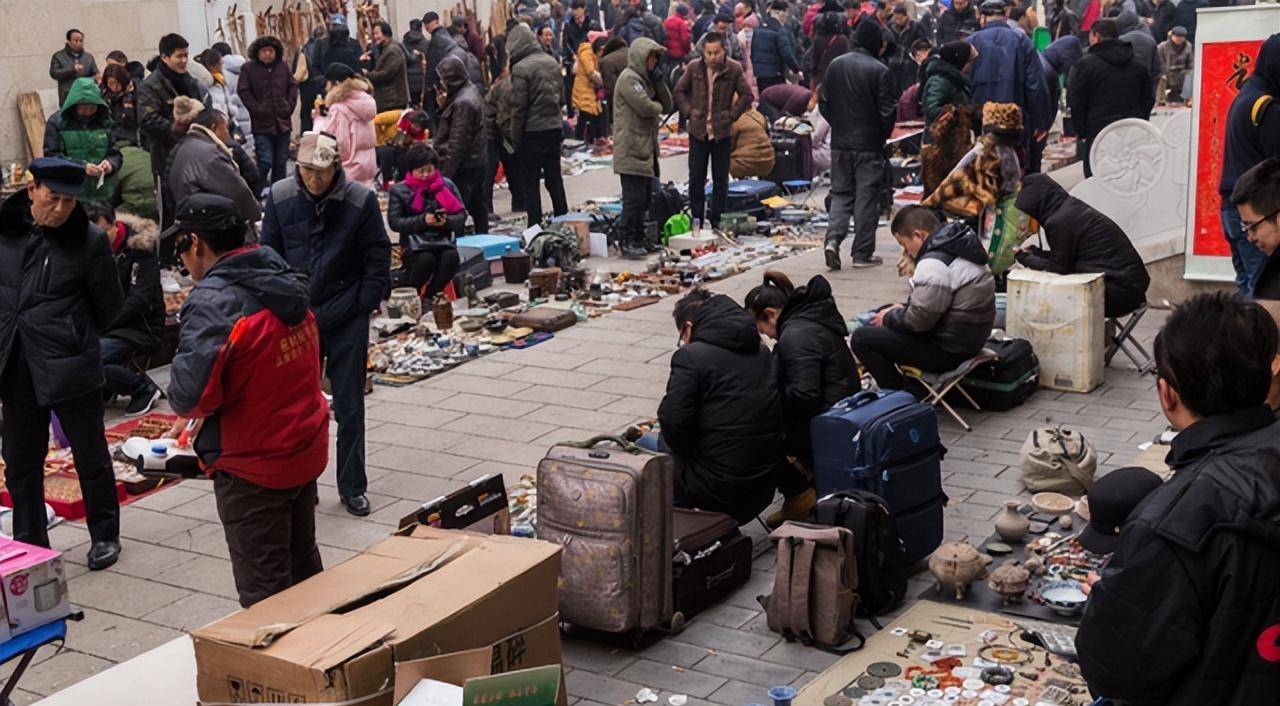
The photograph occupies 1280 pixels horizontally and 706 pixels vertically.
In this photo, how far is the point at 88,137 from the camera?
36.9 ft

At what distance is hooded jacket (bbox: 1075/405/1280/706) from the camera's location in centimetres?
318

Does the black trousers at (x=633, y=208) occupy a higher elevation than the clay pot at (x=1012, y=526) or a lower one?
higher

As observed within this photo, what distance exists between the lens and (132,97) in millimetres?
13461

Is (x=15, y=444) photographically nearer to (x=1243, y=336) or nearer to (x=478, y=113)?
(x=1243, y=336)

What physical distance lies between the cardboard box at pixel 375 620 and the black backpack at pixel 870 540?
5.65 feet

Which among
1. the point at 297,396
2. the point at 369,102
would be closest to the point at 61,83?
the point at 369,102

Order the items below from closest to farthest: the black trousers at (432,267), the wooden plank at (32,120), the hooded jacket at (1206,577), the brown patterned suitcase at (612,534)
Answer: the hooded jacket at (1206,577) → the brown patterned suitcase at (612,534) → the black trousers at (432,267) → the wooden plank at (32,120)

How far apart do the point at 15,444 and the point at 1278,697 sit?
5519 mm

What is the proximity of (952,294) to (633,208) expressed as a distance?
5834mm

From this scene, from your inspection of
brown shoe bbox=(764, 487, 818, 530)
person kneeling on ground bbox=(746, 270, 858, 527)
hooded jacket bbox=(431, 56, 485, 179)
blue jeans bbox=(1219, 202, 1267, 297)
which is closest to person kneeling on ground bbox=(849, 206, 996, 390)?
person kneeling on ground bbox=(746, 270, 858, 527)

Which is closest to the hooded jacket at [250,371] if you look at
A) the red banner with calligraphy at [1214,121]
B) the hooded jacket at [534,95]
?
the red banner with calligraphy at [1214,121]

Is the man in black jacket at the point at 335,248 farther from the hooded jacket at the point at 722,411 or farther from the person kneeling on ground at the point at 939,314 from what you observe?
the person kneeling on ground at the point at 939,314

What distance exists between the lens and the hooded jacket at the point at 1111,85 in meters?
14.0

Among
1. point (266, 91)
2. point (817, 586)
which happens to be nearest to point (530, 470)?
point (817, 586)
